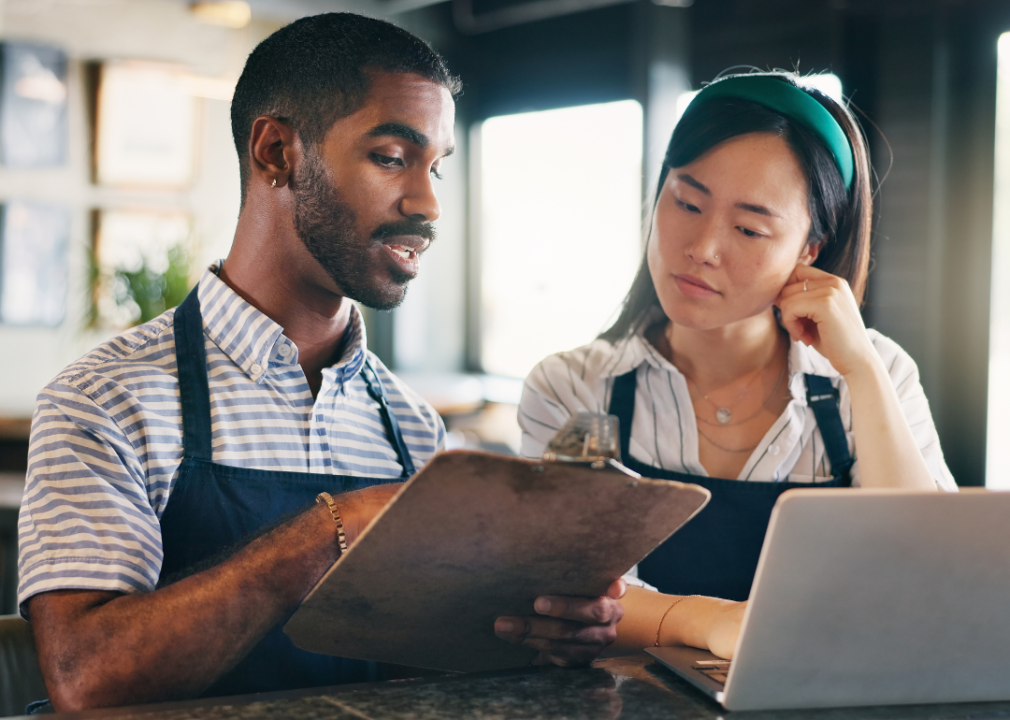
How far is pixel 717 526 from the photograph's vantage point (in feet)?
4.98

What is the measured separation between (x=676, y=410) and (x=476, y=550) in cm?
85

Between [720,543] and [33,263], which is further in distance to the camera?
[33,263]

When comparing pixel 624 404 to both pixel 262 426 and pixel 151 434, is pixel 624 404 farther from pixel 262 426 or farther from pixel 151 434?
pixel 151 434

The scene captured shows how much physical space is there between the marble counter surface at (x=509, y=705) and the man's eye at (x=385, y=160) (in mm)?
744

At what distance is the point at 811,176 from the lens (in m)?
1.54

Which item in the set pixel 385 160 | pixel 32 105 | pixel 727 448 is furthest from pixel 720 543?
pixel 32 105

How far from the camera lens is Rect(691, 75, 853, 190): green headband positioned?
→ 1518mm

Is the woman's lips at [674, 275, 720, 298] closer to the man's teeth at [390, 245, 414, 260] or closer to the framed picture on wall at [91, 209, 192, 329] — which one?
the man's teeth at [390, 245, 414, 260]

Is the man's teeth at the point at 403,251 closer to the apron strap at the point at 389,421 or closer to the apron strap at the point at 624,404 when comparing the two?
the apron strap at the point at 389,421

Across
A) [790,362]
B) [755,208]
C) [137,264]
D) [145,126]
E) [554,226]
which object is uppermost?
[145,126]

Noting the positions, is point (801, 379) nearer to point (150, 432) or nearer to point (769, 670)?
point (769, 670)

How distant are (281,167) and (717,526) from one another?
2.90 ft

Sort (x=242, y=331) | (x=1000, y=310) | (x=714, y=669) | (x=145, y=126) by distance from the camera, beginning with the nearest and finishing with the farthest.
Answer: (x=714, y=669) → (x=242, y=331) → (x=1000, y=310) → (x=145, y=126)

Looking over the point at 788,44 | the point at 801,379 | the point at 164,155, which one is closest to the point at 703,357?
the point at 801,379
